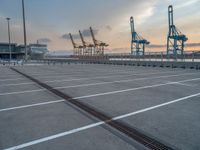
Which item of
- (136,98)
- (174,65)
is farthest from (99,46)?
(136,98)

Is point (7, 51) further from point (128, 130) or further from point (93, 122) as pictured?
point (128, 130)

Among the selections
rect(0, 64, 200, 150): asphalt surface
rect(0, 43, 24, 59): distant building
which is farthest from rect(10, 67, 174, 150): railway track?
rect(0, 43, 24, 59): distant building

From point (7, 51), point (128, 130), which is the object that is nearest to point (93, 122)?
point (128, 130)

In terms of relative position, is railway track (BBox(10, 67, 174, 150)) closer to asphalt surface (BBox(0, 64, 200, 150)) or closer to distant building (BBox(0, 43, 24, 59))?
asphalt surface (BBox(0, 64, 200, 150))

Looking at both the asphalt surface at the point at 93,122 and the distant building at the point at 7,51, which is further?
the distant building at the point at 7,51

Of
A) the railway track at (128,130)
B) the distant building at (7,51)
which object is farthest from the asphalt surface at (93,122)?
the distant building at (7,51)

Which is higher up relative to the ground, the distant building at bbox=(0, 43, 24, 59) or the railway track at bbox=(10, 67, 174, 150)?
the distant building at bbox=(0, 43, 24, 59)

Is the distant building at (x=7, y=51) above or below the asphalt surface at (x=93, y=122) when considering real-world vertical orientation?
above

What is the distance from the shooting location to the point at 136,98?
20.6ft

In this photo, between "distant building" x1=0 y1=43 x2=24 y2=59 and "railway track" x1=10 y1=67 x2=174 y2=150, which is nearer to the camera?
"railway track" x1=10 y1=67 x2=174 y2=150

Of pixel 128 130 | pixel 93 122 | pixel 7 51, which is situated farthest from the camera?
pixel 7 51

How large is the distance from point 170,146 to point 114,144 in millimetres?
982

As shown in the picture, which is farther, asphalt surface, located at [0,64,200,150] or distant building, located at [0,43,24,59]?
distant building, located at [0,43,24,59]

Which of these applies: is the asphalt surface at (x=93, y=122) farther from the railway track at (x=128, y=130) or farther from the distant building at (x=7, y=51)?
the distant building at (x=7, y=51)
